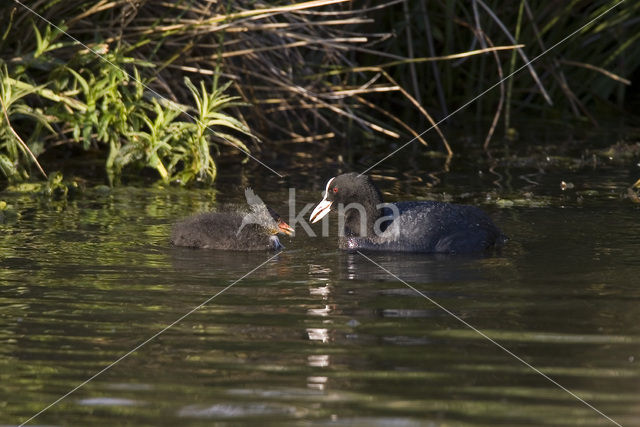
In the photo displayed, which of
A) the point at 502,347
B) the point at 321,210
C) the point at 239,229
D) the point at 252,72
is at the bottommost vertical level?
the point at 502,347

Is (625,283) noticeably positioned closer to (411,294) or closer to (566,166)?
(411,294)

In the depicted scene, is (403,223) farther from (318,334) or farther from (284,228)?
(318,334)

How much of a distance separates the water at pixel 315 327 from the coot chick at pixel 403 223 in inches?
7.1

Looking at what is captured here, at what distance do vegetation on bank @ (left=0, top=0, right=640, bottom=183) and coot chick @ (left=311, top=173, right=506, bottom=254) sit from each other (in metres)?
1.71

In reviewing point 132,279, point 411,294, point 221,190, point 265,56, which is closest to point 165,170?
point 221,190

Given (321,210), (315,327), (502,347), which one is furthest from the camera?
(321,210)

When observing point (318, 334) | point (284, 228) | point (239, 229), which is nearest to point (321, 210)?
Result: point (284, 228)

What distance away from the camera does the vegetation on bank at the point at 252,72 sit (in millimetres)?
9648

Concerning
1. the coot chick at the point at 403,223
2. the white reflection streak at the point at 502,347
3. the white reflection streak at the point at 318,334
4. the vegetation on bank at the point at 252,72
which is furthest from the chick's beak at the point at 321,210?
the white reflection streak at the point at 318,334

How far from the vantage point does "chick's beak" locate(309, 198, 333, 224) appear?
808cm

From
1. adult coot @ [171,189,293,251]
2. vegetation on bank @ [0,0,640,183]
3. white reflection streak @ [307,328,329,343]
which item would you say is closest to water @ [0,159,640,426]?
white reflection streak @ [307,328,329,343]

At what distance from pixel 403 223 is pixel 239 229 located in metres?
1.12

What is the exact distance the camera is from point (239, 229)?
793 cm

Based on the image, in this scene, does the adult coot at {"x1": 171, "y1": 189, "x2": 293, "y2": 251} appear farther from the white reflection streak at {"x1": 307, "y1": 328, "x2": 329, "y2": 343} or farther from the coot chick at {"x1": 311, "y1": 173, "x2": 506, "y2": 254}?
the white reflection streak at {"x1": 307, "y1": 328, "x2": 329, "y2": 343}
